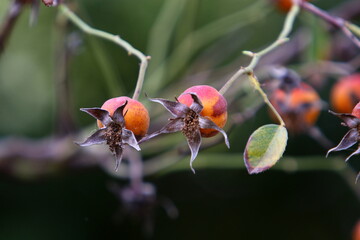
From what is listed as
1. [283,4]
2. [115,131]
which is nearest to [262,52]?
[115,131]

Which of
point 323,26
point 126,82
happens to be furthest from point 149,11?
point 323,26

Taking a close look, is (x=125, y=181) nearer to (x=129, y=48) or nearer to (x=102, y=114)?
(x=129, y=48)

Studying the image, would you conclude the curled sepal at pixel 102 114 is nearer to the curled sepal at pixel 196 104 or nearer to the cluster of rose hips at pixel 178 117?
the cluster of rose hips at pixel 178 117

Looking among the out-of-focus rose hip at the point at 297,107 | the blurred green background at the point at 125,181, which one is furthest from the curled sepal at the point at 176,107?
the blurred green background at the point at 125,181

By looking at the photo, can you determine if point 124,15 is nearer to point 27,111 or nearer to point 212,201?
point 27,111

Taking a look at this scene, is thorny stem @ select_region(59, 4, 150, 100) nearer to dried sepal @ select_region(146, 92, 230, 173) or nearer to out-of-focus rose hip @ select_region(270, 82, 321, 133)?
dried sepal @ select_region(146, 92, 230, 173)

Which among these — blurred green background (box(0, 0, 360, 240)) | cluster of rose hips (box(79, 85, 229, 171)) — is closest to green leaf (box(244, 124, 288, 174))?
cluster of rose hips (box(79, 85, 229, 171))
